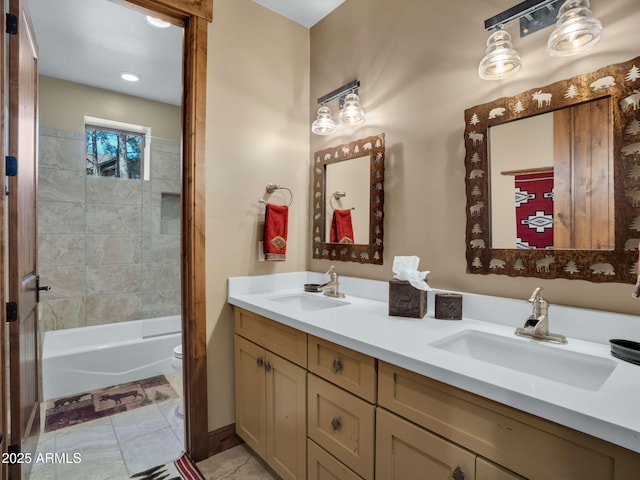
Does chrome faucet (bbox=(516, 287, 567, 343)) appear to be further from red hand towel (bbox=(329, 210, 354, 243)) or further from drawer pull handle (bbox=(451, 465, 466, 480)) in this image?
red hand towel (bbox=(329, 210, 354, 243))

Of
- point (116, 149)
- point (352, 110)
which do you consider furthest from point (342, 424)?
point (116, 149)

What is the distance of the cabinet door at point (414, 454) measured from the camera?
85 centimetres

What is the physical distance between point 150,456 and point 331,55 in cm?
253

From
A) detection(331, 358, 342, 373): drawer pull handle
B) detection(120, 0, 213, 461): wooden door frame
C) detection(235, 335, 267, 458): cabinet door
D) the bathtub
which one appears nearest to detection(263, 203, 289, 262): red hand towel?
detection(120, 0, 213, 461): wooden door frame

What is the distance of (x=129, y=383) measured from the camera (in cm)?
277

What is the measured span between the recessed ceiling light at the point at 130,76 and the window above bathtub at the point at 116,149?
463 millimetres

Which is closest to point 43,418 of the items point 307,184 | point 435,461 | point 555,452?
point 307,184

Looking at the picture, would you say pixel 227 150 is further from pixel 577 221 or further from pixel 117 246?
Answer: pixel 117 246

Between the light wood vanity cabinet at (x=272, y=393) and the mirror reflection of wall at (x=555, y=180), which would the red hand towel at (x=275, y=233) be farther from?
the mirror reflection of wall at (x=555, y=180)

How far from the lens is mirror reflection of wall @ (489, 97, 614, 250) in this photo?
3.60ft

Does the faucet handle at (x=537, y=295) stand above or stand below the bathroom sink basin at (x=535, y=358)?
above

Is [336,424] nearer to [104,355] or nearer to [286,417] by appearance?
[286,417]

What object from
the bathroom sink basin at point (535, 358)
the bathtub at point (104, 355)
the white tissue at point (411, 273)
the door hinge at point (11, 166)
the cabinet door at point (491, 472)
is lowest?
the bathtub at point (104, 355)

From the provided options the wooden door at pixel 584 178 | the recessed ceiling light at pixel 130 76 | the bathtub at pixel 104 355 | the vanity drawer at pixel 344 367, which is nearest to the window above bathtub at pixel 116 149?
the recessed ceiling light at pixel 130 76
